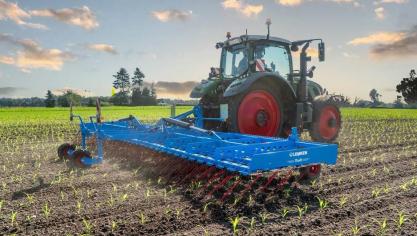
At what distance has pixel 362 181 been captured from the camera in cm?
551

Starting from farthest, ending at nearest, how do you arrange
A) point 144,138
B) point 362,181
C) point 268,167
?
point 144,138 < point 362,181 < point 268,167

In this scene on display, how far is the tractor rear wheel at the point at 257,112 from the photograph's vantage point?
660 centimetres

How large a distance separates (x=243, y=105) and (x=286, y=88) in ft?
3.86

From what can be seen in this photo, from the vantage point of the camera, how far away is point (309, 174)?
534 centimetres

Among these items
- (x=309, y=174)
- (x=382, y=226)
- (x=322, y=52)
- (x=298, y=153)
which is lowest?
(x=382, y=226)

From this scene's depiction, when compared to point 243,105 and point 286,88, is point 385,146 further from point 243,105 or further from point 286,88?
point 243,105

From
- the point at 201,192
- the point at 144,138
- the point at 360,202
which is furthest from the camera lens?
the point at 144,138

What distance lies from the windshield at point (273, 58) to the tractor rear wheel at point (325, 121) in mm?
1250

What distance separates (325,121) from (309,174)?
13.5ft

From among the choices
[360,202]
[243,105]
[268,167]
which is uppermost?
[243,105]

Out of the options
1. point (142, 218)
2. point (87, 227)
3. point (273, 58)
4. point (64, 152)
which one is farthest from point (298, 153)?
point (64, 152)

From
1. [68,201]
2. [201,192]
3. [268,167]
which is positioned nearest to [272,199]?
[268,167]

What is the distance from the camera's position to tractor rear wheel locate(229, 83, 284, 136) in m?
6.60

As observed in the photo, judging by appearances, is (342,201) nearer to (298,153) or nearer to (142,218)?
(298,153)
